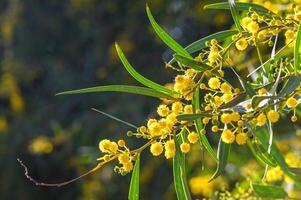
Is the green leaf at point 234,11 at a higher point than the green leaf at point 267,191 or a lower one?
higher

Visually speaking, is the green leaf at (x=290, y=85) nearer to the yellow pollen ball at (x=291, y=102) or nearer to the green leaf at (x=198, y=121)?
the yellow pollen ball at (x=291, y=102)

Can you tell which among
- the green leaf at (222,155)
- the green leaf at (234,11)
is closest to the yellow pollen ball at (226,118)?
the green leaf at (222,155)

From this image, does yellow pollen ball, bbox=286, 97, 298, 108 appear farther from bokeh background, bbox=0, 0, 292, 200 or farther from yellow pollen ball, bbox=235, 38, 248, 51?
bokeh background, bbox=0, 0, 292, 200

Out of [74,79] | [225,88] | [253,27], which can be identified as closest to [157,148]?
[225,88]

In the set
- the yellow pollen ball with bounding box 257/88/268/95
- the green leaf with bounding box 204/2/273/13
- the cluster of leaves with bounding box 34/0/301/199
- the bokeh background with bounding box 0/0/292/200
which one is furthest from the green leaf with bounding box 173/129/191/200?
the bokeh background with bounding box 0/0/292/200

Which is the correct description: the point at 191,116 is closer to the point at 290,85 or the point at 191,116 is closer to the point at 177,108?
the point at 177,108

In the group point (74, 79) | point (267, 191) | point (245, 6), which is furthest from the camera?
point (74, 79)

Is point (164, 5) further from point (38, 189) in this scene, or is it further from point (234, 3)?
point (234, 3)

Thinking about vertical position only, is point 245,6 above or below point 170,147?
above
